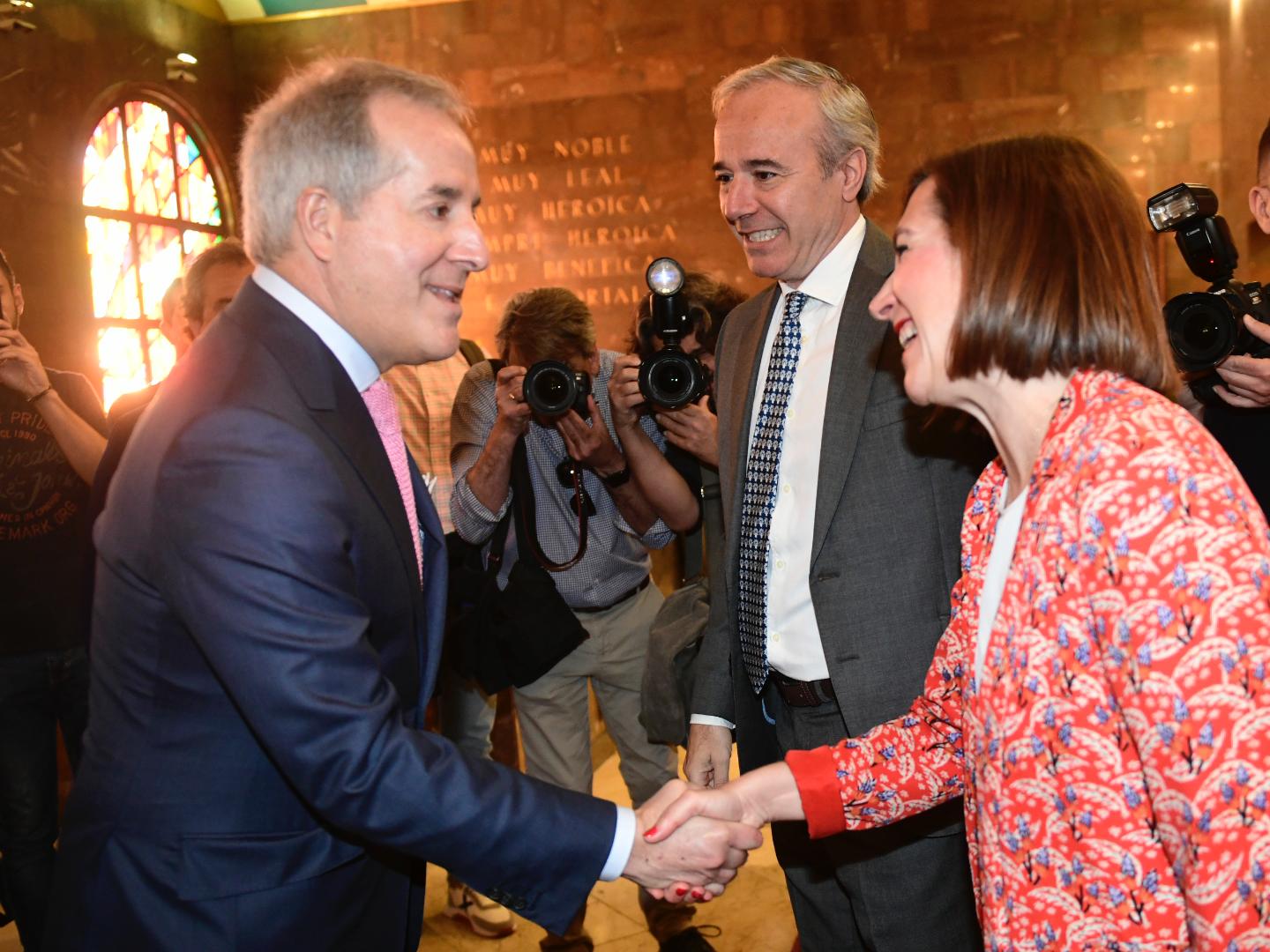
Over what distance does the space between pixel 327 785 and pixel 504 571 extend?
6.57ft

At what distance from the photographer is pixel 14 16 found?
6.84 m

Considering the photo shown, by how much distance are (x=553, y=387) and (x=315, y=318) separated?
1.56 metres

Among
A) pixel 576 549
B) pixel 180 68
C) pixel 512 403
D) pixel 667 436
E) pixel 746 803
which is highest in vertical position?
pixel 180 68

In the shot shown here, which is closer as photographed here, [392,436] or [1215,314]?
[392,436]

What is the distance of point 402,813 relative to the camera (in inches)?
57.2

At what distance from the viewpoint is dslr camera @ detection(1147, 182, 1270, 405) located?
2.42 metres

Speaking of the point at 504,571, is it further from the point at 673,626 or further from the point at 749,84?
the point at 749,84

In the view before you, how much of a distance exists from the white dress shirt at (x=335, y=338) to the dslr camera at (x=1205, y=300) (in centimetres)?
162

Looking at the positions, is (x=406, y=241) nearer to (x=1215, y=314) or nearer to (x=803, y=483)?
(x=803, y=483)

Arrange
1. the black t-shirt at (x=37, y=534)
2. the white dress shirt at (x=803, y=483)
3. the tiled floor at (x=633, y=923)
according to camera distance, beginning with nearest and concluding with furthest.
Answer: the white dress shirt at (x=803, y=483)
the black t-shirt at (x=37, y=534)
the tiled floor at (x=633, y=923)

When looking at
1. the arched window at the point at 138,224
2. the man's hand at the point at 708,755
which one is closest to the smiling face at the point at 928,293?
the man's hand at the point at 708,755

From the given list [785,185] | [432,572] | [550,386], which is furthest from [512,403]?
[432,572]

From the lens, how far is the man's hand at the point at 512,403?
321cm

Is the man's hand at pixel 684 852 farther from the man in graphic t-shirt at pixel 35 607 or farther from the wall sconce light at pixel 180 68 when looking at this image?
the wall sconce light at pixel 180 68
